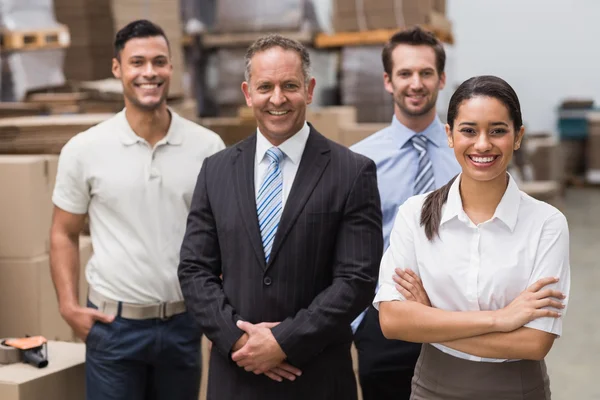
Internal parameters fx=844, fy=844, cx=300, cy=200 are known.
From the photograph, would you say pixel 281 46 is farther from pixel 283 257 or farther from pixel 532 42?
pixel 532 42

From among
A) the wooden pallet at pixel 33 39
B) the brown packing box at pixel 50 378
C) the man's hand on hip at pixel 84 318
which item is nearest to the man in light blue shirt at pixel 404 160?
the man's hand on hip at pixel 84 318

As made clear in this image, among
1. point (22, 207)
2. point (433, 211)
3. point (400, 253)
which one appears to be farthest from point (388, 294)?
point (22, 207)

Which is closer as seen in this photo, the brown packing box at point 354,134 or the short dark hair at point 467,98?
the short dark hair at point 467,98

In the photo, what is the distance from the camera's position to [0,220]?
11.7 feet

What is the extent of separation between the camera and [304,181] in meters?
2.32

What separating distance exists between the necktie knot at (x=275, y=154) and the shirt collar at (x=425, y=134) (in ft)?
2.05

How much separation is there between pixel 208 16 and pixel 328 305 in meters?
6.31

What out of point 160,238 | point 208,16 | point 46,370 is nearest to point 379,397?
point 160,238

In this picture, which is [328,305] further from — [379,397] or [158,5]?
[158,5]

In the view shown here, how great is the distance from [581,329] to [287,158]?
449 cm

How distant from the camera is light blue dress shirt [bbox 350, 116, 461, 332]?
Result: 278 centimetres

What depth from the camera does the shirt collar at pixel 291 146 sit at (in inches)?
93.6

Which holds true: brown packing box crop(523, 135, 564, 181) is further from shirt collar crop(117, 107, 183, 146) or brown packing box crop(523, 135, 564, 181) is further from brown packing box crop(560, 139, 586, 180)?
shirt collar crop(117, 107, 183, 146)

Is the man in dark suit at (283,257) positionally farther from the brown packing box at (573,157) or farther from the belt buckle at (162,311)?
the brown packing box at (573,157)
